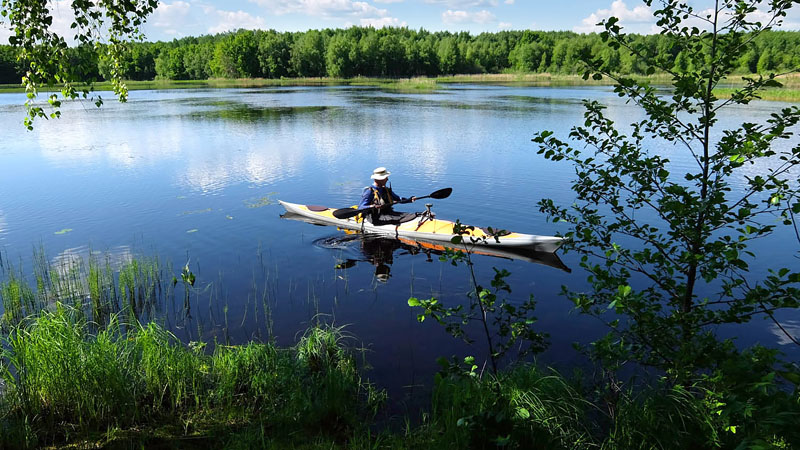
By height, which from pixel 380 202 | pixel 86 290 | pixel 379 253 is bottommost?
pixel 379 253

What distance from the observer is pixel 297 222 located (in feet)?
38.6

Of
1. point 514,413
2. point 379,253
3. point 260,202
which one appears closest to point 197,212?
point 260,202

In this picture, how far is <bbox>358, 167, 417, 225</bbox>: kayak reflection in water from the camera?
407 inches

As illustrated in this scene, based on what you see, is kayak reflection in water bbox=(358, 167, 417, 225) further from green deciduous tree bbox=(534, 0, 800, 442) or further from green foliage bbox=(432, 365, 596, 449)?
green deciduous tree bbox=(534, 0, 800, 442)

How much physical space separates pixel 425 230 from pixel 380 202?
1233 mm

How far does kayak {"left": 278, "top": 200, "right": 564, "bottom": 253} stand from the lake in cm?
35

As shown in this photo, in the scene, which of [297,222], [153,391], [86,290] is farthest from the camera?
[297,222]

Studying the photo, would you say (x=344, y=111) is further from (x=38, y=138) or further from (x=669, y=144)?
(x=669, y=144)

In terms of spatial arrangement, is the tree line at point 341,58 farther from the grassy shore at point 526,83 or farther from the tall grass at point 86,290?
the tall grass at point 86,290

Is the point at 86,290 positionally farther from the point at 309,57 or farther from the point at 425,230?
the point at 309,57

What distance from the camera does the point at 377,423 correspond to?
4.52 meters

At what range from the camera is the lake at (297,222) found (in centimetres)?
671

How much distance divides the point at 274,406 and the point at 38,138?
25476 millimetres

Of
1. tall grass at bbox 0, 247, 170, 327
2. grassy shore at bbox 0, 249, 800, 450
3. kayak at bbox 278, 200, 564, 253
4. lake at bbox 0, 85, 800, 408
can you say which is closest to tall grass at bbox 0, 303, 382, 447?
grassy shore at bbox 0, 249, 800, 450
